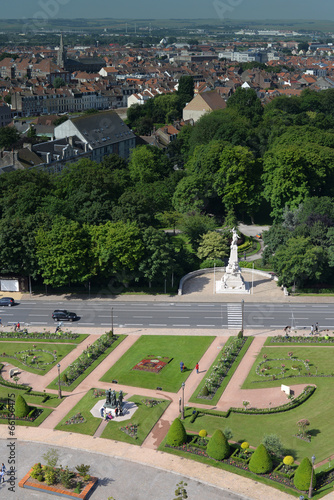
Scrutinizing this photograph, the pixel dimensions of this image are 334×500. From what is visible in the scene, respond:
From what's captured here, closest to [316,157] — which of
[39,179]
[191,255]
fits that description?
[191,255]

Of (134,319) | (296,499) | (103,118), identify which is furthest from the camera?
(103,118)

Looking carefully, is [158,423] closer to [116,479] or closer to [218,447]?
[218,447]

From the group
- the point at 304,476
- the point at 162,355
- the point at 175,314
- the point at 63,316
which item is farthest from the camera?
the point at 175,314

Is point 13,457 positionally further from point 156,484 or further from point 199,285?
point 199,285

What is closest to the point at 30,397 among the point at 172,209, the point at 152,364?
the point at 152,364

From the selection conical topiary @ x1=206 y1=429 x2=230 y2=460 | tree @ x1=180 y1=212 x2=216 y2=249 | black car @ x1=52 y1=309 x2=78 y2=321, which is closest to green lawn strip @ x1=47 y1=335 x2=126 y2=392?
black car @ x1=52 y1=309 x2=78 y2=321

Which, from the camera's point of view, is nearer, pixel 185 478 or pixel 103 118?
pixel 185 478

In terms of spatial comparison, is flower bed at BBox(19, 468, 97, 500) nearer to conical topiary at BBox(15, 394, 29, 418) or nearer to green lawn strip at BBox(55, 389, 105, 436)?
green lawn strip at BBox(55, 389, 105, 436)
